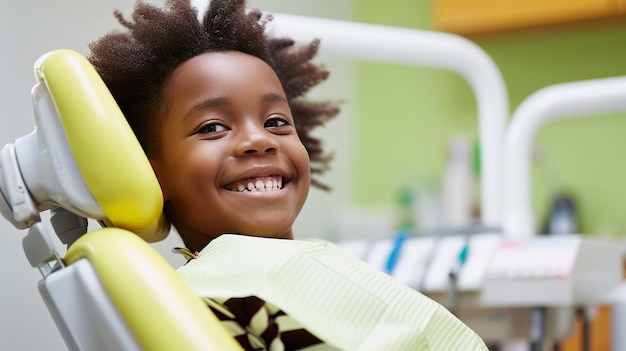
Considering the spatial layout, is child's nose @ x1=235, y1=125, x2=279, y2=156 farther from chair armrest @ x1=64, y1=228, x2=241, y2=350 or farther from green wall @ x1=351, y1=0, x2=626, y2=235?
green wall @ x1=351, y1=0, x2=626, y2=235

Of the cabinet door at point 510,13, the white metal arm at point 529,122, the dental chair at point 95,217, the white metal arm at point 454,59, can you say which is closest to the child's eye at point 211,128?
the dental chair at point 95,217

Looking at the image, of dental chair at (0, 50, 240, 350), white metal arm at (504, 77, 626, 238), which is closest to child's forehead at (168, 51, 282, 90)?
dental chair at (0, 50, 240, 350)

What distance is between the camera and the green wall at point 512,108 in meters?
2.62

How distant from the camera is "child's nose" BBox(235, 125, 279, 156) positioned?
792 mm

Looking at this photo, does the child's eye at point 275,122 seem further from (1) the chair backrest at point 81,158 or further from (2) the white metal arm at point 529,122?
(2) the white metal arm at point 529,122

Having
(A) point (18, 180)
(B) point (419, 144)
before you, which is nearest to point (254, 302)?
(A) point (18, 180)

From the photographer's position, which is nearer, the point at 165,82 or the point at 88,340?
the point at 88,340

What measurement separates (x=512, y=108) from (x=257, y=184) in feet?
6.87

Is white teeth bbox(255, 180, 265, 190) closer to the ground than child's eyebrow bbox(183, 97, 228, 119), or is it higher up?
closer to the ground

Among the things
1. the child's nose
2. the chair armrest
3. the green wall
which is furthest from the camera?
the green wall

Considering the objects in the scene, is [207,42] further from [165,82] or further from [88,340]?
[88,340]

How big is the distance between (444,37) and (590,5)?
1.08 meters

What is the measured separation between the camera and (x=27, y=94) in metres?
0.87

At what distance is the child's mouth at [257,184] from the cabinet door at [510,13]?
75.5 inches
